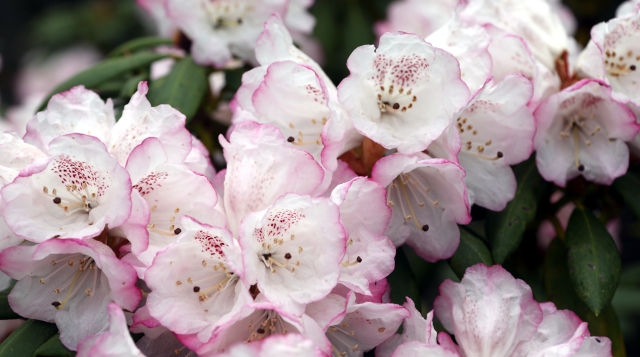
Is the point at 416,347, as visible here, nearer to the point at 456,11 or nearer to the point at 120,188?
the point at 120,188

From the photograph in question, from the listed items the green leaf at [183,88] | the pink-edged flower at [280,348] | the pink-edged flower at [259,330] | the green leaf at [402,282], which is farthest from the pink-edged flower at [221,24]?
the pink-edged flower at [280,348]

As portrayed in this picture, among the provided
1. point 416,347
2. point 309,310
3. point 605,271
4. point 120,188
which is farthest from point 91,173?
point 605,271

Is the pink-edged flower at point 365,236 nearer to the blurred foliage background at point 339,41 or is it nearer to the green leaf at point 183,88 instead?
the blurred foliage background at point 339,41

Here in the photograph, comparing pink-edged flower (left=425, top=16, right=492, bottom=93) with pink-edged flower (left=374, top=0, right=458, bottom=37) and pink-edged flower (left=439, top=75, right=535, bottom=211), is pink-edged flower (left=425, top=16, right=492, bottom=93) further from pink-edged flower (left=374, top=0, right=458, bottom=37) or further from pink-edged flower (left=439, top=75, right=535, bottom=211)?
pink-edged flower (left=374, top=0, right=458, bottom=37)

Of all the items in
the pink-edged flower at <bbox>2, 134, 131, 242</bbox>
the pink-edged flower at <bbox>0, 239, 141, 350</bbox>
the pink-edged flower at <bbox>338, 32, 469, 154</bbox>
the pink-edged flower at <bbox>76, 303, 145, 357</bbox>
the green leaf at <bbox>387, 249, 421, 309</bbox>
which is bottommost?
the green leaf at <bbox>387, 249, 421, 309</bbox>

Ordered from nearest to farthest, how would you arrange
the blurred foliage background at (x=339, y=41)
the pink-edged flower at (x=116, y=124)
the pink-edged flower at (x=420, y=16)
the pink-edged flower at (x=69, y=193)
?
the pink-edged flower at (x=69, y=193) → the pink-edged flower at (x=116, y=124) → the blurred foliage background at (x=339, y=41) → the pink-edged flower at (x=420, y=16)

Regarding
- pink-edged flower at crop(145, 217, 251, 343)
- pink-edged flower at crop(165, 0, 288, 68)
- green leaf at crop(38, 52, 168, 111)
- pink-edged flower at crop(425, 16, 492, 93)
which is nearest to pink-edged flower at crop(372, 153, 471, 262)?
pink-edged flower at crop(425, 16, 492, 93)
